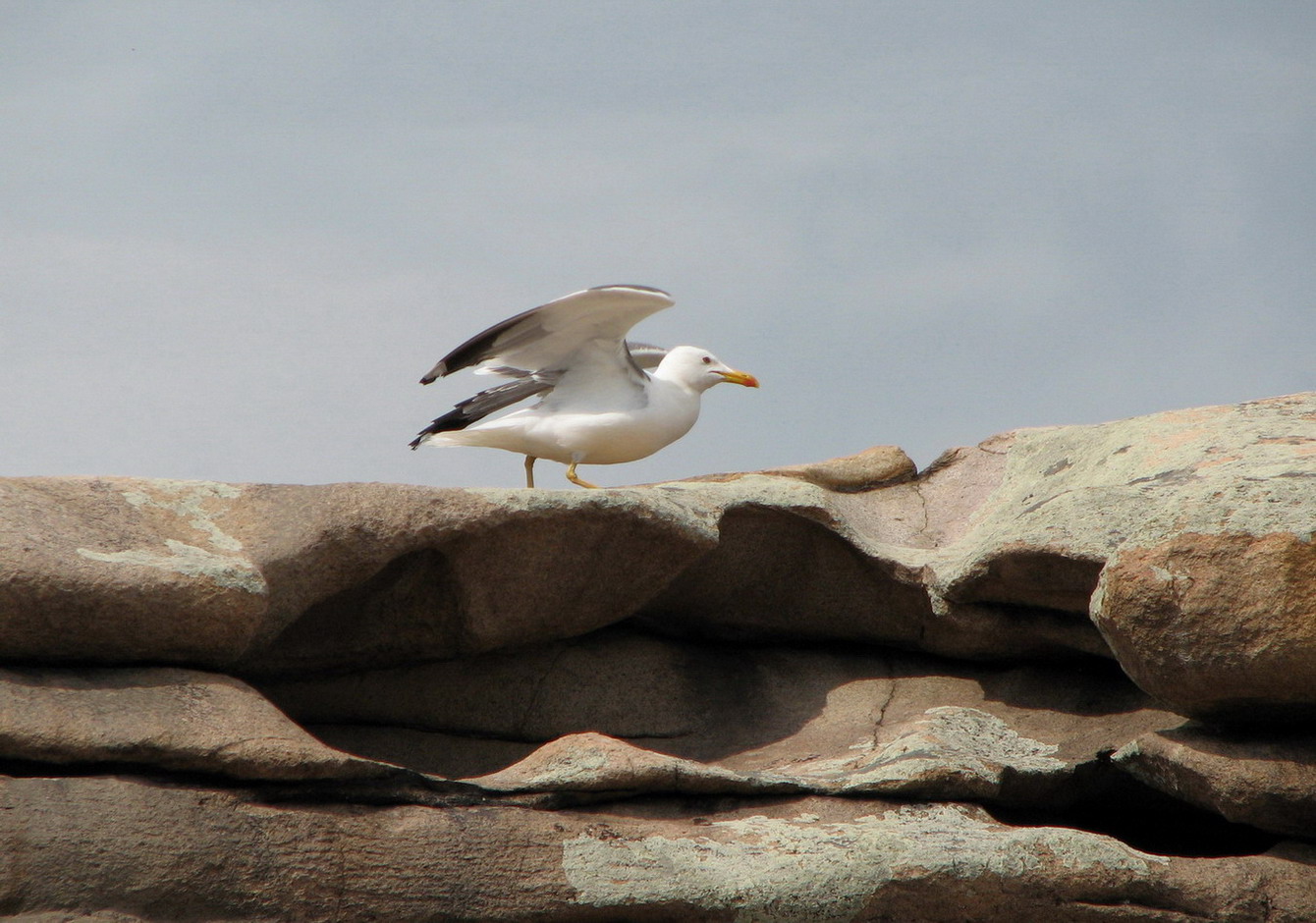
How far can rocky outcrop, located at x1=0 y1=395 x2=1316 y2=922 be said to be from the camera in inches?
174

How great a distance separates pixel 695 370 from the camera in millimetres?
9805

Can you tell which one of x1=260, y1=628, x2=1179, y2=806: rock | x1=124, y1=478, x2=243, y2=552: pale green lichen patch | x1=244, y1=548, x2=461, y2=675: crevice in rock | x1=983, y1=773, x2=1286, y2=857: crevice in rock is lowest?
x1=983, y1=773, x2=1286, y2=857: crevice in rock

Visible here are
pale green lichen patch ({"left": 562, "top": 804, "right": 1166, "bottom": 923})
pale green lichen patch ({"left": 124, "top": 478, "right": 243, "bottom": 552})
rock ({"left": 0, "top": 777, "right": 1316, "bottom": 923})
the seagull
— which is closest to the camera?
rock ({"left": 0, "top": 777, "right": 1316, "bottom": 923})

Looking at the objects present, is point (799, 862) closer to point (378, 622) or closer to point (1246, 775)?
point (1246, 775)

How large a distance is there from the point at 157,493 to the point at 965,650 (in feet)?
11.2

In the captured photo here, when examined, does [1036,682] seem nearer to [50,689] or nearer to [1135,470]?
[1135,470]

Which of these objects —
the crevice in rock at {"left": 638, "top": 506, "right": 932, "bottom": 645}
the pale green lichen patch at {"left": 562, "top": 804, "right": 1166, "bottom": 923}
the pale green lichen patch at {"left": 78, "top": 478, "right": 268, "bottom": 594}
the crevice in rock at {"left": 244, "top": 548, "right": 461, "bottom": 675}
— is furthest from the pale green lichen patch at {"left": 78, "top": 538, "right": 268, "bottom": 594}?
the crevice in rock at {"left": 638, "top": 506, "right": 932, "bottom": 645}

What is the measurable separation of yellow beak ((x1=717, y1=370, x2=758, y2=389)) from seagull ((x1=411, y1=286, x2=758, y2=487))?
787 millimetres

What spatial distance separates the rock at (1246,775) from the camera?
4.91m

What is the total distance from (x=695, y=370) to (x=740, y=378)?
0.37 meters

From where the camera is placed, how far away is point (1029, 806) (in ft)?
18.5

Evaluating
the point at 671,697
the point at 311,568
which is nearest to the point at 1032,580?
the point at 671,697

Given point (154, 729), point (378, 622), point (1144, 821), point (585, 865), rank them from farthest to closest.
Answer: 1. point (1144, 821)
2. point (378, 622)
3. point (585, 865)
4. point (154, 729)

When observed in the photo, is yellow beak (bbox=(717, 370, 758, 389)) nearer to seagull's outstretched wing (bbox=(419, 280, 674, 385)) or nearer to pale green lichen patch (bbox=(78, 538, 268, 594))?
seagull's outstretched wing (bbox=(419, 280, 674, 385))
